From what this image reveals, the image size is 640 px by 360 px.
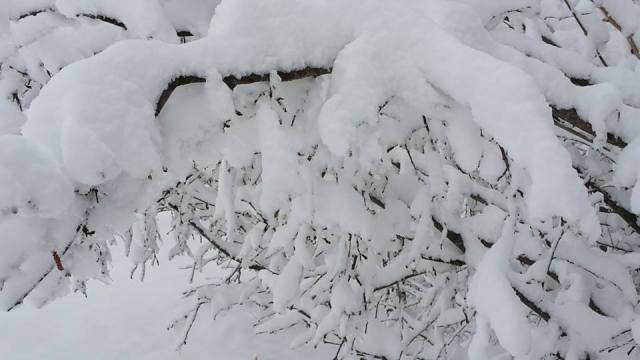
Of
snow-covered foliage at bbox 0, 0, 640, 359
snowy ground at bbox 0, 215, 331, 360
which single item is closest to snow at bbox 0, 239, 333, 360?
snowy ground at bbox 0, 215, 331, 360

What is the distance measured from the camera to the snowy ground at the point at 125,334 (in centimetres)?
662

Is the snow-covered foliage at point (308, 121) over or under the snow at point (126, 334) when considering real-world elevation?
over

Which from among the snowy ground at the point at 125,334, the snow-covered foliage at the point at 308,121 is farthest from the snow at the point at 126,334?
the snow-covered foliage at the point at 308,121

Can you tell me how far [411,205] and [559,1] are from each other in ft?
5.23

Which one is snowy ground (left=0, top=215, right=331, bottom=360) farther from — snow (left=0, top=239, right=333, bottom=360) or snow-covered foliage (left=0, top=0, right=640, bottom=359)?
snow-covered foliage (left=0, top=0, right=640, bottom=359)

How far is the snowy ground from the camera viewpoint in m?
6.62

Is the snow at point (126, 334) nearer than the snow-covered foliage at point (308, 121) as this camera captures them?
No

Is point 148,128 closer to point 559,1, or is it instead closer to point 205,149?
point 205,149

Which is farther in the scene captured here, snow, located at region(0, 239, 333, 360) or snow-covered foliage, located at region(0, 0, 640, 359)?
snow, located at region(0, 239, 333, 360)

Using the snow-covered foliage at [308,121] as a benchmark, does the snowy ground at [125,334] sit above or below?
below

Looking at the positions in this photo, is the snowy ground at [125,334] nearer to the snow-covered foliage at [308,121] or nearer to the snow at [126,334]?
the snow at [126,334]

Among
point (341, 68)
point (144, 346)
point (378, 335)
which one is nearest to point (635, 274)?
point (378, 335)

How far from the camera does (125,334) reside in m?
7.12

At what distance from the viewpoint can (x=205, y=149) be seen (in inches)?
58.6
